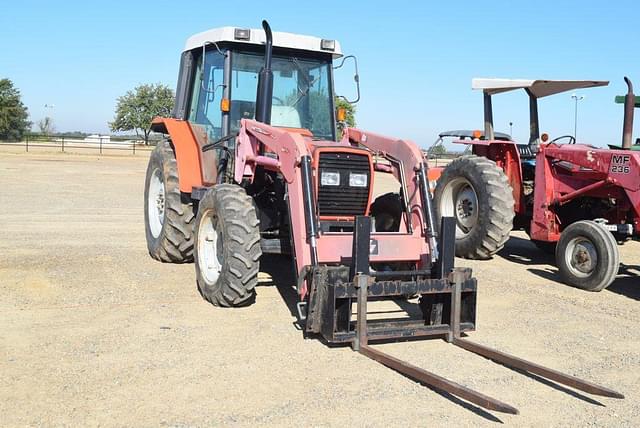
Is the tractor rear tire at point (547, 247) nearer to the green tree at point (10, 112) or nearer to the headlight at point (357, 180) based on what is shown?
the headlight at point (357, 180)

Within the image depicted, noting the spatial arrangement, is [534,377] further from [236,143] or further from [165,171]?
[165,171]

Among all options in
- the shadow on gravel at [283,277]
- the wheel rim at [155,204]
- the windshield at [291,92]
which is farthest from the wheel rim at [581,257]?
the wheel rim at [155,204]

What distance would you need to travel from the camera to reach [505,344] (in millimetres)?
5668

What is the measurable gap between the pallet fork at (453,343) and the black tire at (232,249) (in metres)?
1.07

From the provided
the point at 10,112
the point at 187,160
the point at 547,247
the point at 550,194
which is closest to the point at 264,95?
the point at 187,160

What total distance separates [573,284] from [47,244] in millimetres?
6612

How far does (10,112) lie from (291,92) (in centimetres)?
5684

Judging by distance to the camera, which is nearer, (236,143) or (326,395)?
(326,395)

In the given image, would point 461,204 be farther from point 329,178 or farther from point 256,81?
point 329,178

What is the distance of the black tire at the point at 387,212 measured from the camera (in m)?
7.08

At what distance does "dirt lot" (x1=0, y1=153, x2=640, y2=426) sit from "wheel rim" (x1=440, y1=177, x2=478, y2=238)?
2.83ft

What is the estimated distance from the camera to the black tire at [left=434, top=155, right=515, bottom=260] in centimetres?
888

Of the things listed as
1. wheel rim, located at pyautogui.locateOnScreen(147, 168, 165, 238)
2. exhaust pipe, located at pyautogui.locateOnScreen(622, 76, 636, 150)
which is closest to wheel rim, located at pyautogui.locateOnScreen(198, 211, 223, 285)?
wheel rim, located at pyautogui.locateOnScreen(147, 168, 165, 238)

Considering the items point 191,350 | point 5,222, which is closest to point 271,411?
point 191,350
